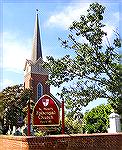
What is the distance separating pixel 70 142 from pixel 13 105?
2543 cm

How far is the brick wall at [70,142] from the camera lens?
7090mm

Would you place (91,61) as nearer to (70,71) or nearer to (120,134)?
(70,71)

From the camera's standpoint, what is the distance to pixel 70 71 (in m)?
14.5

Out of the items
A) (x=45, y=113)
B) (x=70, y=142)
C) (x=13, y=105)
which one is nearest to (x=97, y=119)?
(x=45, y=113)

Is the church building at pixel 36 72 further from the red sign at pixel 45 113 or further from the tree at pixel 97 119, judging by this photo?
the red sign at pixel 45 113

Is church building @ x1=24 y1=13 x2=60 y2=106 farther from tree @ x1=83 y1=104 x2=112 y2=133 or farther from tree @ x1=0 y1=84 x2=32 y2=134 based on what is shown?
tree @ x1=83 y1=104 x2=112 y2=133

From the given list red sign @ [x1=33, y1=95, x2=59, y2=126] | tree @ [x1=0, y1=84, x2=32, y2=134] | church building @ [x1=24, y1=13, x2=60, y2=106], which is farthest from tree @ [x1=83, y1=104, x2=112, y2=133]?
church building @ [x1=24, y1=13, x2=60, y2=106]

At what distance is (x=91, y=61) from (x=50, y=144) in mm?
7454

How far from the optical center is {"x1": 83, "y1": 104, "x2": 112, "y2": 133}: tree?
12709 millimetres

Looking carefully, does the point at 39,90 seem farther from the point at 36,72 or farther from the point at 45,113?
the point at 45,113

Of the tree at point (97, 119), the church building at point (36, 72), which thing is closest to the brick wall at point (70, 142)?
the tree at point (97, 119)

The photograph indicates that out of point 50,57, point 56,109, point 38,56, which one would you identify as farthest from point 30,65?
point 56,109

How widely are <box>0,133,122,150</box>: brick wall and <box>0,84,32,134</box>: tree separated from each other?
66.1ft

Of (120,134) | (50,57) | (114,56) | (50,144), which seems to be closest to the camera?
(50,144)
